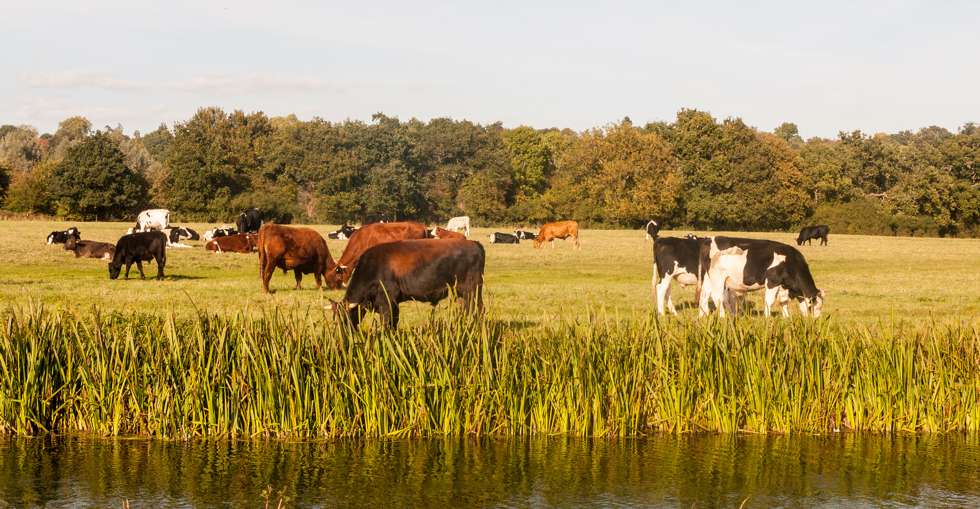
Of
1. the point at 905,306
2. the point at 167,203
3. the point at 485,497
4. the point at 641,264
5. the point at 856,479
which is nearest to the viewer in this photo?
the point at 485,497

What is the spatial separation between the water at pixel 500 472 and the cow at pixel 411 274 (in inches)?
132

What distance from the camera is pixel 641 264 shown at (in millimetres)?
29906

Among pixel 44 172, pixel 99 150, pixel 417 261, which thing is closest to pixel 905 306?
pixel 417 261

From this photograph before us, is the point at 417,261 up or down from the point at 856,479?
up

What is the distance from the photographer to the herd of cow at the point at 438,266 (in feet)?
35.5

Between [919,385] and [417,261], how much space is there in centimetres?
625

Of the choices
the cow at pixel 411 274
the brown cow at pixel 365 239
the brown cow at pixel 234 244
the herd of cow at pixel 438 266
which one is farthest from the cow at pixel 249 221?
the cow at pixel 411 274

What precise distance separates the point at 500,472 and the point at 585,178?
7872cm

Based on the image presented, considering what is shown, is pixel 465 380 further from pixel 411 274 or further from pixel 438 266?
pixel 438 266

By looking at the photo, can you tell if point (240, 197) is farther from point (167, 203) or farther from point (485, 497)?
point (485, 497)

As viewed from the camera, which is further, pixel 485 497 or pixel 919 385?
pixel 919 385

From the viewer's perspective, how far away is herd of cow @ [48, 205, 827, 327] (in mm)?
10812

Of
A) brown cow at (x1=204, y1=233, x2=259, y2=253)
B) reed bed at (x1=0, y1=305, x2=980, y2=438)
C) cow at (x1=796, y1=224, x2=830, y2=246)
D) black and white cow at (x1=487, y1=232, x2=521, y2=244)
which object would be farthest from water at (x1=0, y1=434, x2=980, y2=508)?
cow at (x1=796, y1=224, x2=830, y2=246)

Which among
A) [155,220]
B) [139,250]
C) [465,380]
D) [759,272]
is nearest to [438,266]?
[465,380]
